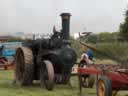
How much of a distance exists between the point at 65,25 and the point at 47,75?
1957 mm

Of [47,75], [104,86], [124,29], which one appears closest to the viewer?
[104,86]

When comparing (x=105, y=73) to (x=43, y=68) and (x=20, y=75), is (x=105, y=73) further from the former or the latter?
(x=20, y=75)

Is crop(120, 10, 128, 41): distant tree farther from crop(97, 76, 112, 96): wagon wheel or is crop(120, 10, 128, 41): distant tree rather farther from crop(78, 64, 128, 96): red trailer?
crop(97, 76, 112, 96): wagon wheel

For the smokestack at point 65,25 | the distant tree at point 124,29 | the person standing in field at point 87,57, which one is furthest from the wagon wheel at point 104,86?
the distant tree at point 124,29

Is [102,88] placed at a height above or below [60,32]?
below

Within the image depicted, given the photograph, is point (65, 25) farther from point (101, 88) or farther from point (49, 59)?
point (101, 88)

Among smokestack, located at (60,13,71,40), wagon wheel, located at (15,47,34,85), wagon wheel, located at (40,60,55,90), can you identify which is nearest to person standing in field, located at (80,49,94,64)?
smokestack, located at (60,13,71,40)

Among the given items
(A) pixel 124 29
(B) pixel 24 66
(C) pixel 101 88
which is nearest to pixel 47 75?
(B) pixel 24 66

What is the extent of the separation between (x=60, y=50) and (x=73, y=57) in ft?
1.68

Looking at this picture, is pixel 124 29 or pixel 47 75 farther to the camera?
pixel 124 29

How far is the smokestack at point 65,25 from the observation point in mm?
16812

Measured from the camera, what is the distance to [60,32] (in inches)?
666

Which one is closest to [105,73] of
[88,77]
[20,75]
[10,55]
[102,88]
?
[102,88]

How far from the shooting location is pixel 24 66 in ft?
56.8
